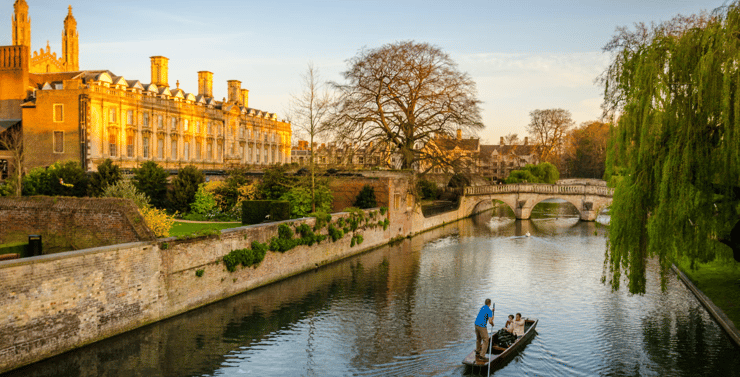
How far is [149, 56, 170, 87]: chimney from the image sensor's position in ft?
173

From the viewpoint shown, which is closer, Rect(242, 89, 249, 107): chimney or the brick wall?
the brick wall

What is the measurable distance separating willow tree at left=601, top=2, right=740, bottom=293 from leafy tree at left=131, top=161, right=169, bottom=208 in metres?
23.0

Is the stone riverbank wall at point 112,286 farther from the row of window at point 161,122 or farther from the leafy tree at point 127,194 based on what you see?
the row of window at point 161,122

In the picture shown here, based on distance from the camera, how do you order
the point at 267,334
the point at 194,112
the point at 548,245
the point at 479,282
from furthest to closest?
the point at 194,112, the point at 548,245, the point at 479,282, the point at 267,334

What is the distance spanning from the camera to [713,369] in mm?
11875

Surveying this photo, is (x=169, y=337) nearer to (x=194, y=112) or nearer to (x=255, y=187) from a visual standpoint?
(x=255, y=187)

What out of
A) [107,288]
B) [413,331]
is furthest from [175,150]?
[413,331]

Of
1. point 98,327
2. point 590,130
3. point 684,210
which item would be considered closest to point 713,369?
point 684,210

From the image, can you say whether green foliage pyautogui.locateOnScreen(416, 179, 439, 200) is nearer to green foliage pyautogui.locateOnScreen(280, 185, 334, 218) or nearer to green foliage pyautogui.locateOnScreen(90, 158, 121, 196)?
green foliage pyautogui.locateOnScreen(280, 185, 334, 218)

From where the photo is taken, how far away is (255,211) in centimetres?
2417

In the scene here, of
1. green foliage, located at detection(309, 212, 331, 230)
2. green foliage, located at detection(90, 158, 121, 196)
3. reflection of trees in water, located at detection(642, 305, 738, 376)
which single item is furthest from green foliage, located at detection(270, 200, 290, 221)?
reflection of trees in water, located at detection(642, 305, 738, 376)

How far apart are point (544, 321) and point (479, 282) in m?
5.21

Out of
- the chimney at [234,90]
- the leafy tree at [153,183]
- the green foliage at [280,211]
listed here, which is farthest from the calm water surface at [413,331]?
the chimney at [234,90]

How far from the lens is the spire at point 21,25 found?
5634 centimetres
